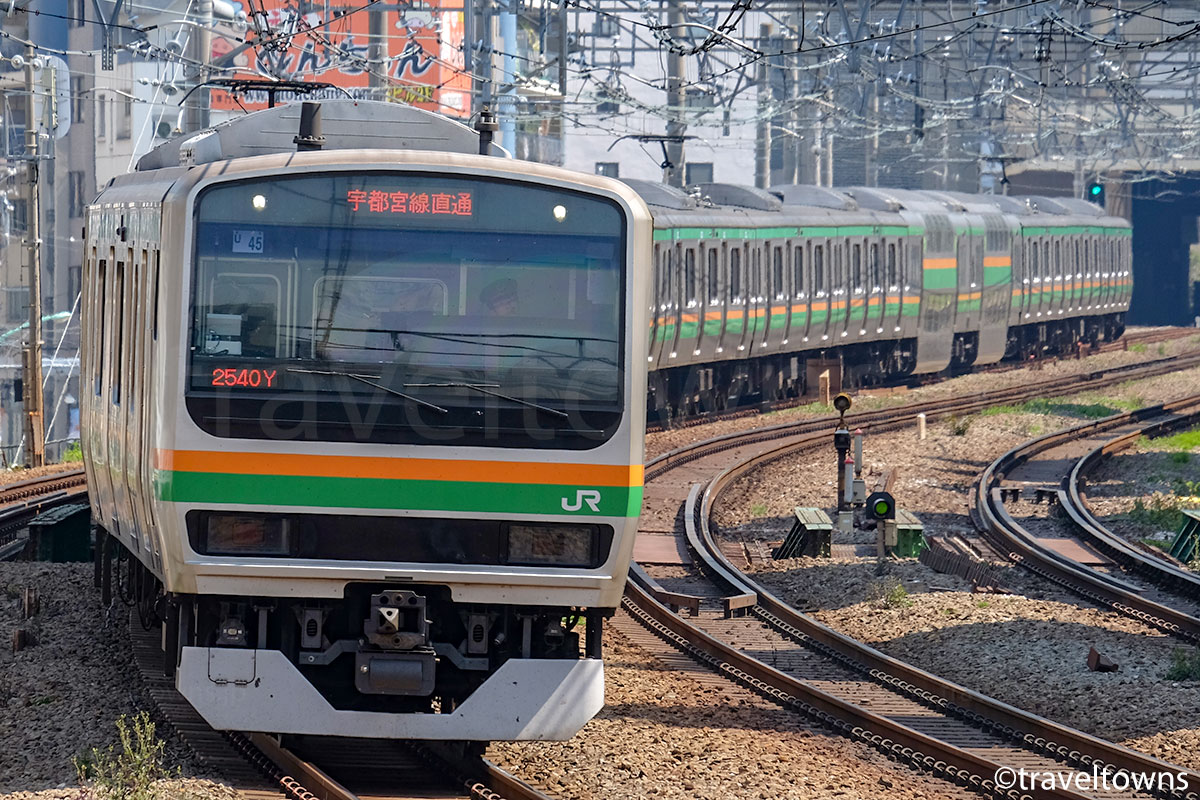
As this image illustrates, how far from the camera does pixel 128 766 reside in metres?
7.45

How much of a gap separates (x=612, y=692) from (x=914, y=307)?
23.5 meters

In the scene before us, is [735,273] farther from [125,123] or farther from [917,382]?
[125,123]

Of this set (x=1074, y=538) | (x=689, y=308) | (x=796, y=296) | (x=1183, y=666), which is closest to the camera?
(x=1183, y=666)

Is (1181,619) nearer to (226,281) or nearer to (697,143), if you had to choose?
(226,281)

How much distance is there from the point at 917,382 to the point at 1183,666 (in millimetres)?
23708

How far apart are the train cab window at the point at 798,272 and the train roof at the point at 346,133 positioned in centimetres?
1951

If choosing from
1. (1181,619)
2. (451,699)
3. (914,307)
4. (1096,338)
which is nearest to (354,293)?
(451,699)

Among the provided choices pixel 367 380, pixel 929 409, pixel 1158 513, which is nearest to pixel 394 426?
pixel 367 380

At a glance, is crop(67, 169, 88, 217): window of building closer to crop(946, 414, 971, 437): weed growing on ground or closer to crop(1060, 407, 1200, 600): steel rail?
crop(946, 414, 971, 437): weed growing on ground

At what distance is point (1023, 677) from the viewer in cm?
1098

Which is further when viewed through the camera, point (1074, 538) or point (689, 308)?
point (689, 308)

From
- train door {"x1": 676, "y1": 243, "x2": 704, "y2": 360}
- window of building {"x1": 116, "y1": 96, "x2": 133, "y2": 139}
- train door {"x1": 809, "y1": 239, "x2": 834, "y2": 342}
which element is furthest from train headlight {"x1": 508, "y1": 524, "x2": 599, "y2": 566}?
window of building {"x1": 116, "y1": 96, "x2": 133, "y2": 139}

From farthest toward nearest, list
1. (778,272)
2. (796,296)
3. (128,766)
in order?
(796,296)
(778,272)
(128,766)

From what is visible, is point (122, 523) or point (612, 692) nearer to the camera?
point (122, 523)
